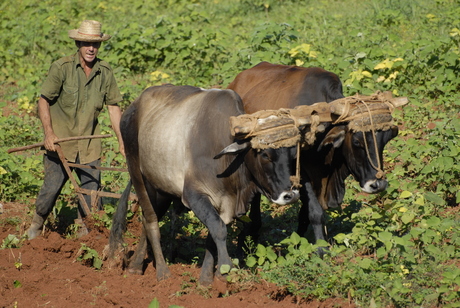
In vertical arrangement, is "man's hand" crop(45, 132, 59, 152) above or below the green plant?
above

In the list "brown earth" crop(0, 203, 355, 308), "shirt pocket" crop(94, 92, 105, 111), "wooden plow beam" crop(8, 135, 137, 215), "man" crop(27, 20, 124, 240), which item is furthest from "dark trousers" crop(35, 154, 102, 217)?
"shirt pocket" crop(94, 92, 105, 111)

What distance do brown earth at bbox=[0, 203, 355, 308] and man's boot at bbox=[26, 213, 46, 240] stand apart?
0.09 meters

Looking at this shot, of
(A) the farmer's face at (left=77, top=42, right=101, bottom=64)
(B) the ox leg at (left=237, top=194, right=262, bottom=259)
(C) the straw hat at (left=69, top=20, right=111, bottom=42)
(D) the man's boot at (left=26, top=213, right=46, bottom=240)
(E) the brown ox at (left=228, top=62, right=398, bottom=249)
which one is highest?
(C) the straw hat at (left=69, top=20, right=111, bottom=42)

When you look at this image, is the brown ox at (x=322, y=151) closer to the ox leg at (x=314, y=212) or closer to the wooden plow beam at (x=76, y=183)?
the ox leg at (x=314, y=212)

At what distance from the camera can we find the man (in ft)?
22.7

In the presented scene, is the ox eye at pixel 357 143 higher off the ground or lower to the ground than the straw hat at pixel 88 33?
lower

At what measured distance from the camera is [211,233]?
5512 millimetres

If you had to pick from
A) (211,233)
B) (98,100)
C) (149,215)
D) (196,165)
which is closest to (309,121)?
(196,165)

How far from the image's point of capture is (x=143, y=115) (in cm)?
662

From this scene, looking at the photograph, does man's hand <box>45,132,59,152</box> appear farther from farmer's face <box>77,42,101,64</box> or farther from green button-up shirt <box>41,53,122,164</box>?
farmer's face <box>77,42,101,64</box>

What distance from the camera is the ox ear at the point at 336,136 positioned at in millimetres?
6152

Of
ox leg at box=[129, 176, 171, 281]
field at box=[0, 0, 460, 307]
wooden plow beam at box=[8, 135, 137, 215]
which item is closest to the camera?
field at box=[0, 0, 460, 307]

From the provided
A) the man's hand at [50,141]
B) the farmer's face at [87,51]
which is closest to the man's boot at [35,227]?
the man's hand at [50,141]

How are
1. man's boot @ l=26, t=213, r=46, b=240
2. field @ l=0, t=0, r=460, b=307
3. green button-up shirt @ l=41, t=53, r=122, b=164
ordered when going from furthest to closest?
man's boot @ l=26, t=213, r=46, b=240, green button-up shirt @ l=41, t=53, r=122, b=164, field @ l=0, t=0, r=460, b=307
